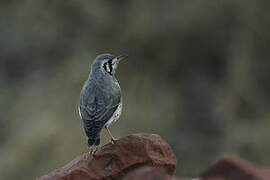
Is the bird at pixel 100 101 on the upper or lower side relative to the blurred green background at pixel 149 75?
upper

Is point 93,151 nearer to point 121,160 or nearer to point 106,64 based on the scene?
point 121,160

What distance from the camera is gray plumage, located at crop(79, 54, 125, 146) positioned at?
10.2 metres

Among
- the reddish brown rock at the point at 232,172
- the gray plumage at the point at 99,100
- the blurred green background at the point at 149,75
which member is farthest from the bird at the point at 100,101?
the blurred green background at the point at 149,75

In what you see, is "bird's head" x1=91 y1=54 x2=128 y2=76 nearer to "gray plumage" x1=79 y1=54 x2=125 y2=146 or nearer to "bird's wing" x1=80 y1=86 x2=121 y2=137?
"gray plumage" x1=79 y1=54 x2=125 y2=146

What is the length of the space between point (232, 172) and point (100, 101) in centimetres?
288

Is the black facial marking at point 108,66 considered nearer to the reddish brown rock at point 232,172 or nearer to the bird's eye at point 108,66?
the bird's eye at point 108,66

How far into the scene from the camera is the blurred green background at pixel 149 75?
68.6 feet

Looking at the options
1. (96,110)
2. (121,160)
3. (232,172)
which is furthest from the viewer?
(96,110)

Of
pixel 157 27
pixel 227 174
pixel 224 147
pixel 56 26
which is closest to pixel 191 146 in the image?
pixel 224 147

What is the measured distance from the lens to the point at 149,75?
22.7 metres

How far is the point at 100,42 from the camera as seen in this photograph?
2347 cm

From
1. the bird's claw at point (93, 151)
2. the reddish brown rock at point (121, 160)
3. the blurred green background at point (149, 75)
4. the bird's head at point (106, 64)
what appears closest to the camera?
the reddish brown rock at point (121, 160)

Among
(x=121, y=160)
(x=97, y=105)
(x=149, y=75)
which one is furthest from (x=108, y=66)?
(x=149, y=75)

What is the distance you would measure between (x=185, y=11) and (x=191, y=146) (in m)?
3.81
